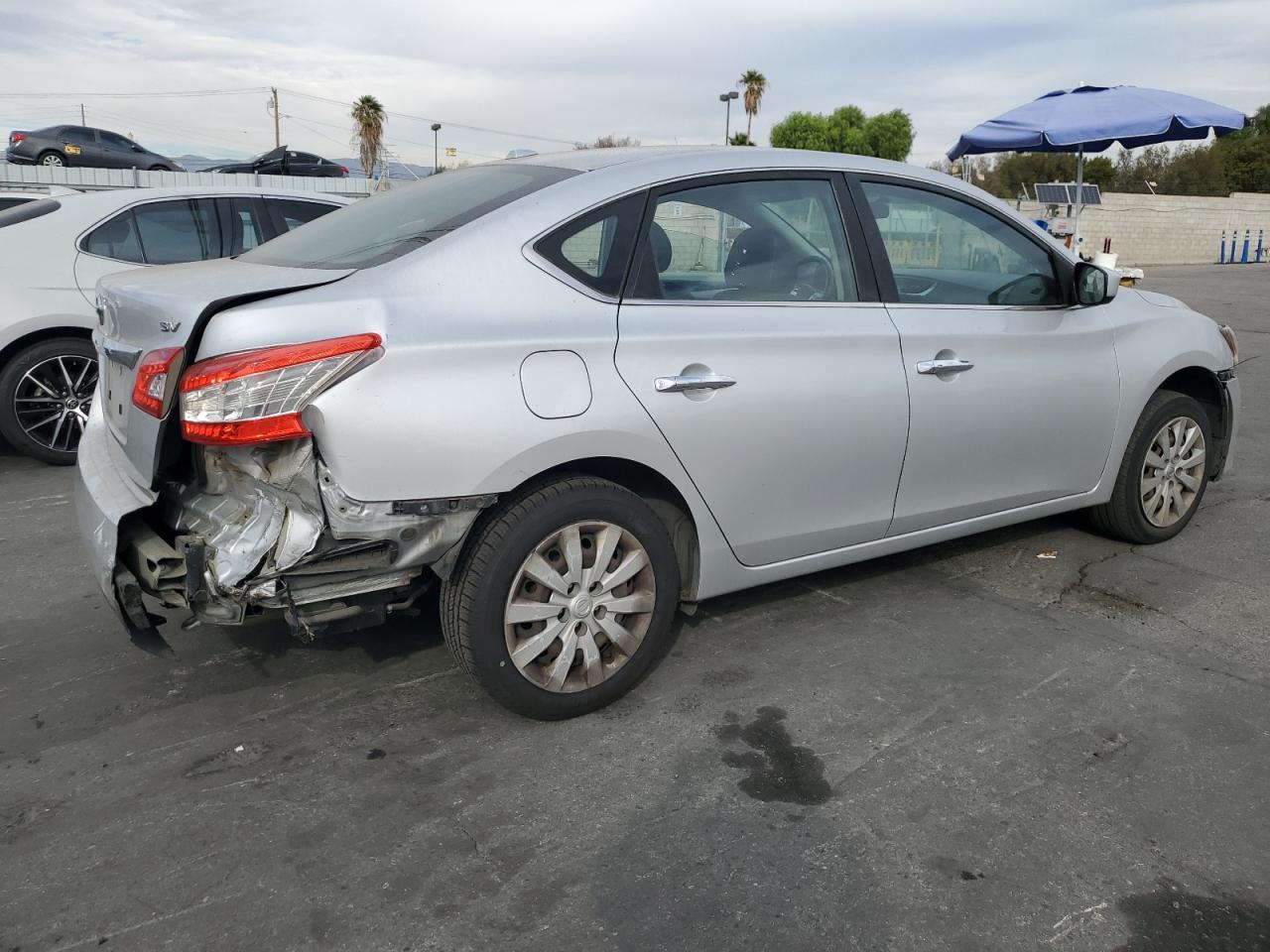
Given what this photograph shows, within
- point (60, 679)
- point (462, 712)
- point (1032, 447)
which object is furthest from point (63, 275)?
point (1032, 447)

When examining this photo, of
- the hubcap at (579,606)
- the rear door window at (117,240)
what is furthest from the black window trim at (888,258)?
the rear door window at (117,240)

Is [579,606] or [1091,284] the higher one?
[1091,284]

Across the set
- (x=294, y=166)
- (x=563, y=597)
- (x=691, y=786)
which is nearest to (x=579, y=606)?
(x=563, y=597)

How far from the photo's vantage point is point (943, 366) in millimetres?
3656

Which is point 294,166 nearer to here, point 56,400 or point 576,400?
point 56,400

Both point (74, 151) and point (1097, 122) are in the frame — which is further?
point (74, 151)

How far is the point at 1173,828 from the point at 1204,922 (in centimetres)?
37

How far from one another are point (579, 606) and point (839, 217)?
5.45 ft

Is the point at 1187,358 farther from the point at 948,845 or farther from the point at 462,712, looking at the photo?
the point at 462,712

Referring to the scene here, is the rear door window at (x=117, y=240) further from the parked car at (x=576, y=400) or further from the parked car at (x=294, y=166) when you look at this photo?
the parked car at (x=294, y=166)

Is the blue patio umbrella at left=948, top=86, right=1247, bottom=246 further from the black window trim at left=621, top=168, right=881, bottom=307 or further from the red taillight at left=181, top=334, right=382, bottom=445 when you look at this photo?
the red taillight at left=181, top=334, right=382, bottom=445

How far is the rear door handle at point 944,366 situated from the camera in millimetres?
3613

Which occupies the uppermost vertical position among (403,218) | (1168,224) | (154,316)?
(1168,224)

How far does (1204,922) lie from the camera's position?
2.28 meters
